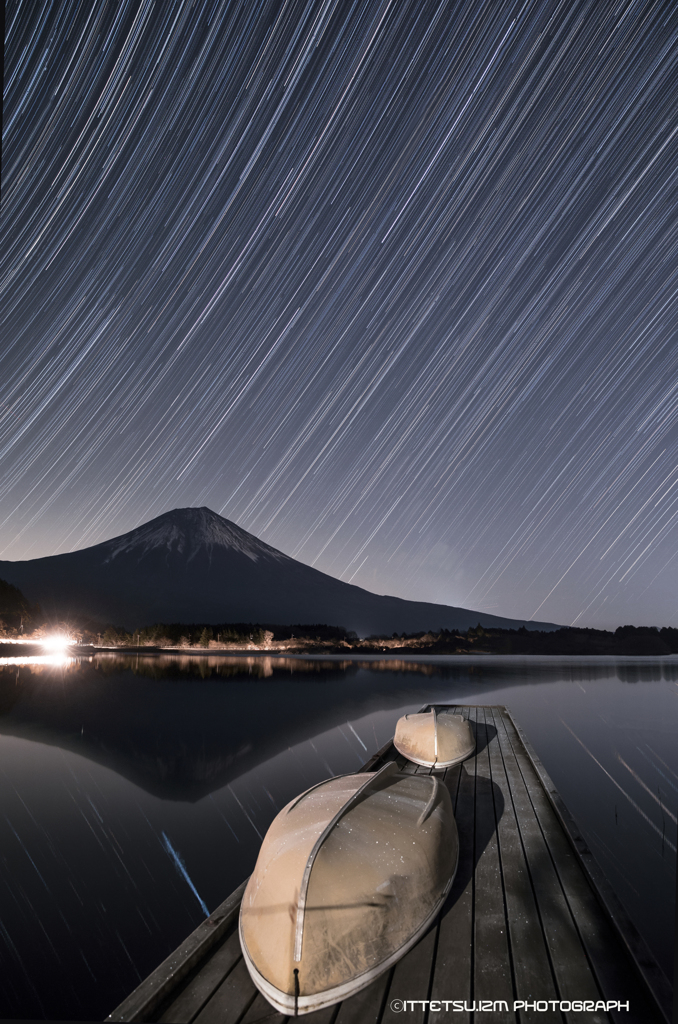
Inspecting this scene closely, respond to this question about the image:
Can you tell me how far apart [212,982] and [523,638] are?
146821mm

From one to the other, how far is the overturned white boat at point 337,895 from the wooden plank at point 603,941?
3.73 ft

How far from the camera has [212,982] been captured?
11.2 ft

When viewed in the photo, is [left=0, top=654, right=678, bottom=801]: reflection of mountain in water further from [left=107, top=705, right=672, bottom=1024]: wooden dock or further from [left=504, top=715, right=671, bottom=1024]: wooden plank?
[left=107, top=705, right=672, bottom=1024]: wooden dock

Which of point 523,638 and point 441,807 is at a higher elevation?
point 523,638

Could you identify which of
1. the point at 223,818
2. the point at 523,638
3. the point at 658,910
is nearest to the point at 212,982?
the point at 658,910

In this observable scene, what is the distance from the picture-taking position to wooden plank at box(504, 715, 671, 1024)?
321cm

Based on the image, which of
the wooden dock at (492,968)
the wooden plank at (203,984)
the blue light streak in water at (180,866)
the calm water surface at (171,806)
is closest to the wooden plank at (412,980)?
the wooden dock at (492,968)

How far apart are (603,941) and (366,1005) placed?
195cm

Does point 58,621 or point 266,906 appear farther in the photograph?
point 58,621

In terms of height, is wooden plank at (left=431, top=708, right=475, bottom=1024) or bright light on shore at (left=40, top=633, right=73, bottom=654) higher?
bright light on shore at (left=40, top=633, right=73, bottom=654)

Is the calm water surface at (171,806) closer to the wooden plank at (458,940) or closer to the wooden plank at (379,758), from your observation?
the wooden plank at (379,758)

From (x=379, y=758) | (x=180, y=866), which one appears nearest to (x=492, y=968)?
(x=379, y=758)

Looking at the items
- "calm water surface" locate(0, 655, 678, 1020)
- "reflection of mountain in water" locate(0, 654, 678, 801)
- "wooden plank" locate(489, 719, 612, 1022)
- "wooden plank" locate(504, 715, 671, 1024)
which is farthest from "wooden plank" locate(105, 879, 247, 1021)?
"reflection of mountain in water" locate(0, 654, 678, 801)

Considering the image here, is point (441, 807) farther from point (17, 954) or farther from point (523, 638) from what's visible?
point (523, 638)
